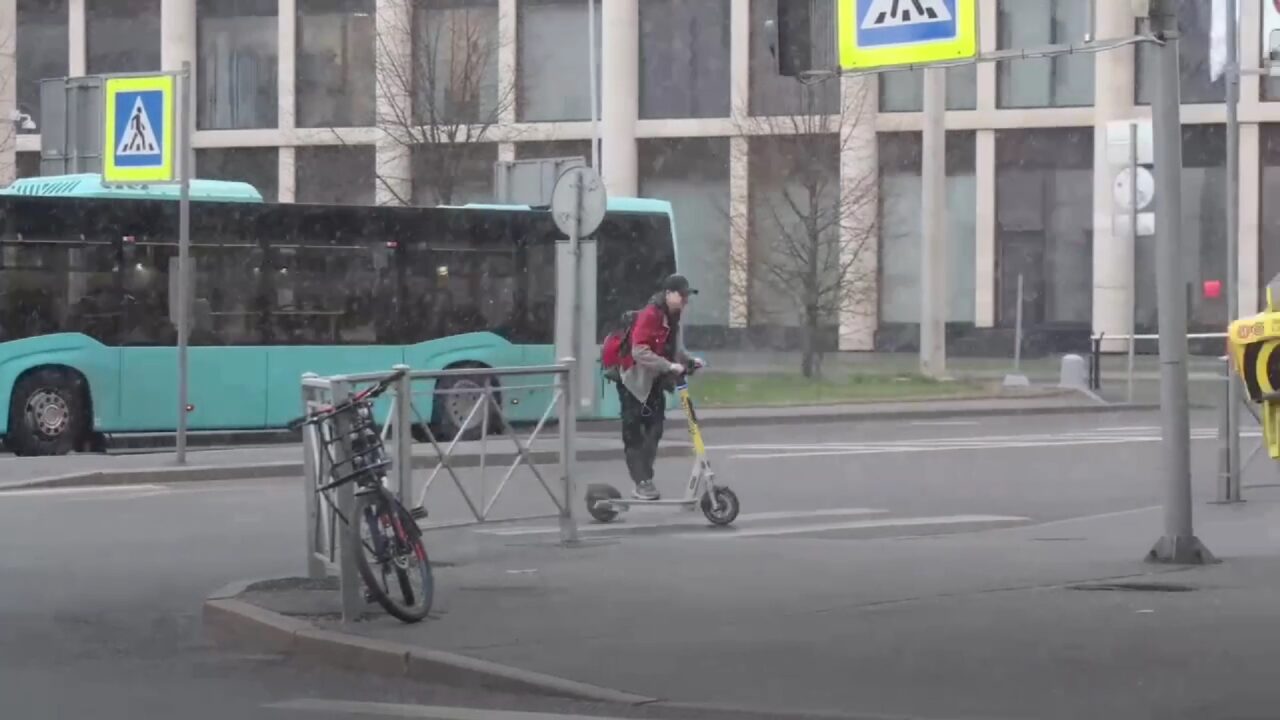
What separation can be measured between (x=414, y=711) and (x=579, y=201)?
41.2ft

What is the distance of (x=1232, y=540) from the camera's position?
14094 millimetres

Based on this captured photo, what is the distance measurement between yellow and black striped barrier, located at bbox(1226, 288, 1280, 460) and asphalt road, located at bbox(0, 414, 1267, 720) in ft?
13.9

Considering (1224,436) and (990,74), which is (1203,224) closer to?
(990,74)

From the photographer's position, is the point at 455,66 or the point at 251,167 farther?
the point at 251,167

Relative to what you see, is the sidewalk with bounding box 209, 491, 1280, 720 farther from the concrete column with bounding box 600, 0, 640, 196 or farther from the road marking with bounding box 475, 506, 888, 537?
the concrete column with bounding box 600, 0, 640, 196

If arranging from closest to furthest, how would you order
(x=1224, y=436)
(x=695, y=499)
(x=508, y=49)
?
(x=695, y=499) → (x=1224, y=436) → (x=508, y=49)

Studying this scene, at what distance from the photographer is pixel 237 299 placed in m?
25.0

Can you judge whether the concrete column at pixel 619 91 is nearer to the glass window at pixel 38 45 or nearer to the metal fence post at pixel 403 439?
the glass window at pixel 38 45

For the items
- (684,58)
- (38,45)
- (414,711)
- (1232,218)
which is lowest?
(414,711)

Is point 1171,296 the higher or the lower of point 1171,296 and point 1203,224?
the lower

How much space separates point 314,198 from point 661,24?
9616mm

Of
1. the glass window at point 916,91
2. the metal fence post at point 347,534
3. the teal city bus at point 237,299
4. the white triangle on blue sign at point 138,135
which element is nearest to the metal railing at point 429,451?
the metal fence post at point 347,534

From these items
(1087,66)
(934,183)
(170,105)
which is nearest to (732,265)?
(934,183)

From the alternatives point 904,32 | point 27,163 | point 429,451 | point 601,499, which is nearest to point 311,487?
point 429,451
